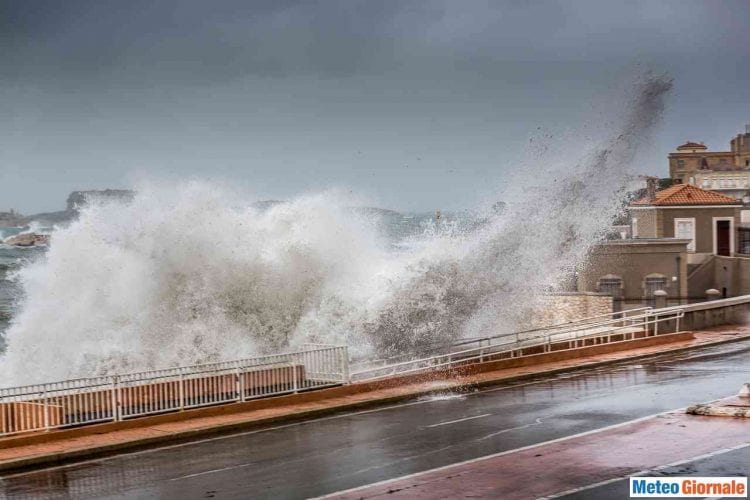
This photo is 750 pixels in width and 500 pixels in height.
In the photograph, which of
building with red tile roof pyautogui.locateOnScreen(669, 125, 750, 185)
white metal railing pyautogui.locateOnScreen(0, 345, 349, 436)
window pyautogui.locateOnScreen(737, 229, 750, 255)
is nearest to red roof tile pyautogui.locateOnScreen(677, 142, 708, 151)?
building with red tile roof pyautogui.locateOnScreen(669, 125, 750, 185)

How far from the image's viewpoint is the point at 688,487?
11.4 m

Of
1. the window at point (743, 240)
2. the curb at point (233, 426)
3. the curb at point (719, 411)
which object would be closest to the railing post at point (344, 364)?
the curb at point (233, 426)

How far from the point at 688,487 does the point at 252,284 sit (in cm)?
1917

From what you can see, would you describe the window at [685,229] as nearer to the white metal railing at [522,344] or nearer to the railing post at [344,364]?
the white metal railing at [522,344]

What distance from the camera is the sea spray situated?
91.2 ft

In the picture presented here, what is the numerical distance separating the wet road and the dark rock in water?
480ft

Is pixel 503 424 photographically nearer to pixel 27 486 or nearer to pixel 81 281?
pixel 27 486

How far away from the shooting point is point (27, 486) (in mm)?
13734

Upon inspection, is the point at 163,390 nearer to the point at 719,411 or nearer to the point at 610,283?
the point at 719,411

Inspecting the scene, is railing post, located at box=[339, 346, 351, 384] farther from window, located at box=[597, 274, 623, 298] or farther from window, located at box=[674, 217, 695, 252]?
window, located at box=[674, 217, 695, 252]

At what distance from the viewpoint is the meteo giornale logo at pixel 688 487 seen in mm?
11109

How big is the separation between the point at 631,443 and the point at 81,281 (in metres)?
20.2

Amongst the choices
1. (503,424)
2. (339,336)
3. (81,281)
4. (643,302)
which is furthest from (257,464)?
(643,302)

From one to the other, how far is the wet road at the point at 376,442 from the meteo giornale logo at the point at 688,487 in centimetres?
296
